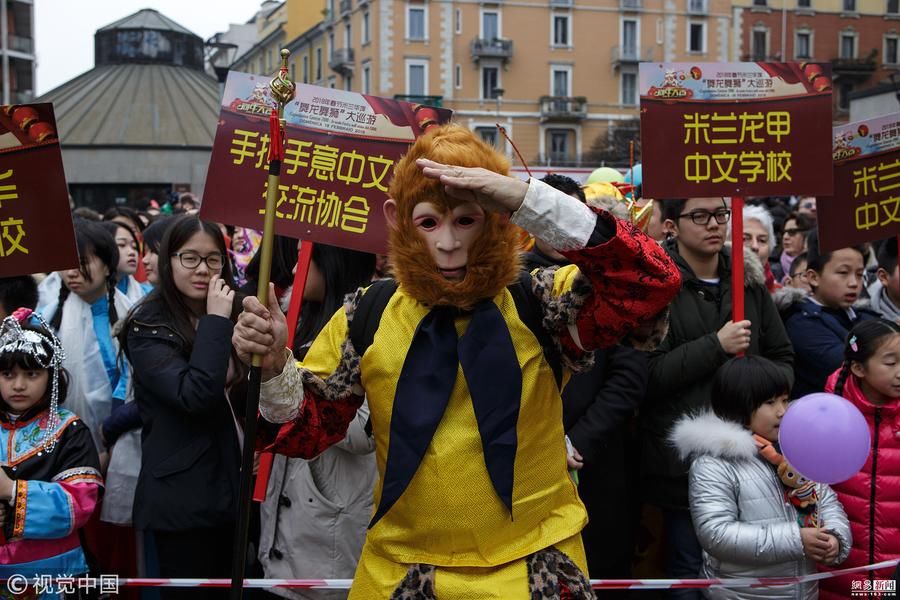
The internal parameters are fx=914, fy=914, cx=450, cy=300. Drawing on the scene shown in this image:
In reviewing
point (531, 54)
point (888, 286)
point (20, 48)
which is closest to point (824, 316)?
point (888, 286)

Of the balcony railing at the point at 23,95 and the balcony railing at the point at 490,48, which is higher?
the balcony railing at the point at 490,48

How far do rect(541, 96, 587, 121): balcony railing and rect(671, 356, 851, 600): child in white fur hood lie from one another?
47.4 m

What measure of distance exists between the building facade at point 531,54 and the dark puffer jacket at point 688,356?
44235 mm

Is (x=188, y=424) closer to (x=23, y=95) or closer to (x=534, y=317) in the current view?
(x=534, y=317)

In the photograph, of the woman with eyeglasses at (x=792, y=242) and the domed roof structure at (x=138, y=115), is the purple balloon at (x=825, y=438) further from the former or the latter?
the domed roof structure at (x=138, y=115)

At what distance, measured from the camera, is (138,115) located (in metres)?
35.8

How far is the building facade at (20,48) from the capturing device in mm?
37906

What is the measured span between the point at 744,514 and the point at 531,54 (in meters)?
49.3

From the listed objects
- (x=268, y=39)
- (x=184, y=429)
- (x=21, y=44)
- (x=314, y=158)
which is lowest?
(x=184, y=429)

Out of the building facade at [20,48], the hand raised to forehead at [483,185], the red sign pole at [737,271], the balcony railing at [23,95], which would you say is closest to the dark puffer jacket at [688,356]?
the red sign pole at [737,271]

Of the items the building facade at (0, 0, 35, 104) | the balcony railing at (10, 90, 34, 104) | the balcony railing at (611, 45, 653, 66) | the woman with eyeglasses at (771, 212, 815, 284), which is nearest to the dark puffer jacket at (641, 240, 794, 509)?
the woman with eyeglasses at (771, 212, 815, 284)

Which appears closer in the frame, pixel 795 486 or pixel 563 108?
pixel 795 486

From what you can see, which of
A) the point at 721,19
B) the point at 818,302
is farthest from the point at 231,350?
the point at 721,19

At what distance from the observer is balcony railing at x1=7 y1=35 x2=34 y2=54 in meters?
38.0
